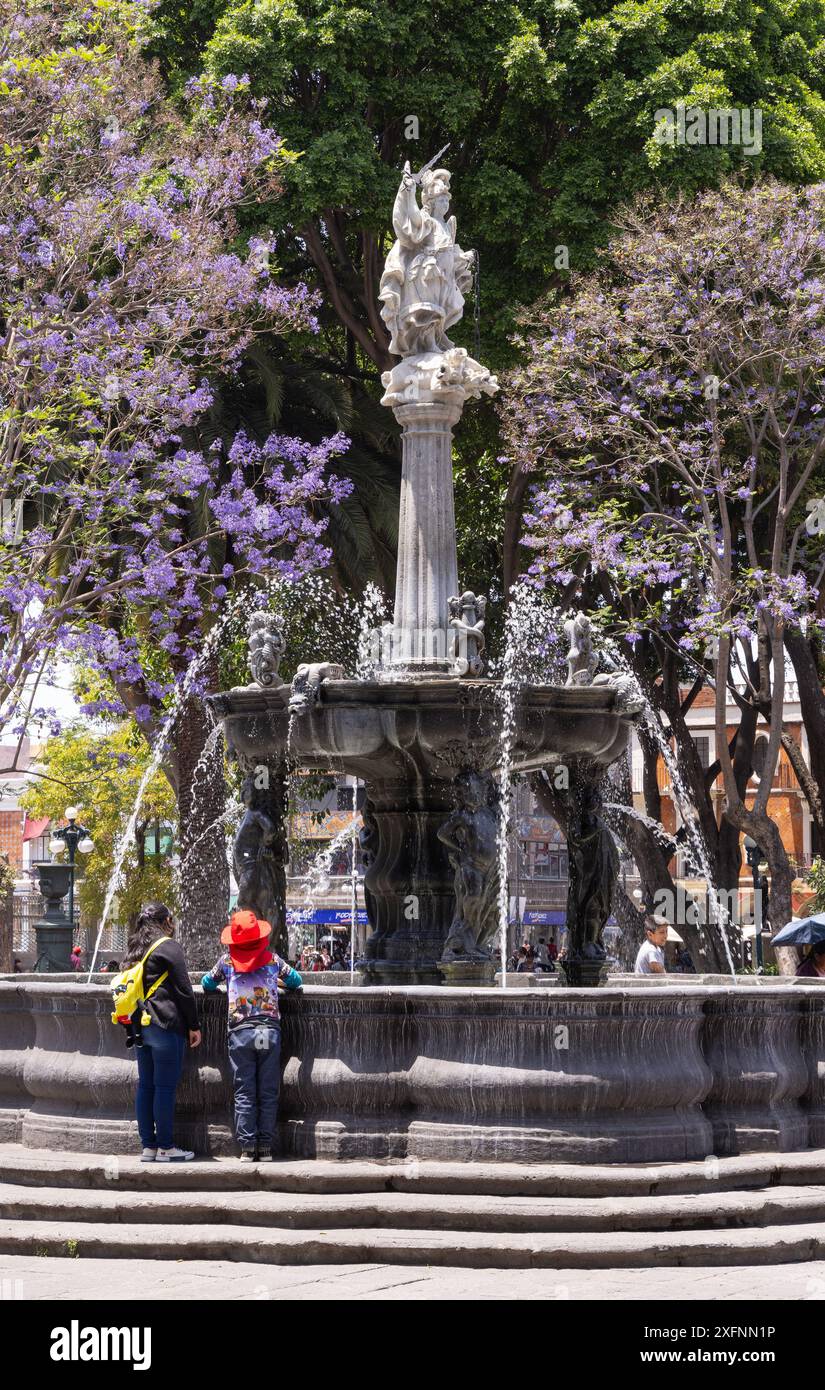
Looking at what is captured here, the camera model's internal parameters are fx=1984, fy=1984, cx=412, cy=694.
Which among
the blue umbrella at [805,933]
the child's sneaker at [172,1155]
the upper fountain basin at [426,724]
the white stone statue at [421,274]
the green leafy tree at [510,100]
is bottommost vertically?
the child's sneaker at [172,1155]

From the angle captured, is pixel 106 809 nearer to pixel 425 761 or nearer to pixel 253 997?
pixel 425 761

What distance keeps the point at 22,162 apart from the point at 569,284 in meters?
6.84

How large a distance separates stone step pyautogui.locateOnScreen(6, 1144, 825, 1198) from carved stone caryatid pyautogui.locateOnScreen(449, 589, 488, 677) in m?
3.73

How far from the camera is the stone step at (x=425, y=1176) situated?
811 centimetres

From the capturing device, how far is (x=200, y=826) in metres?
20.8

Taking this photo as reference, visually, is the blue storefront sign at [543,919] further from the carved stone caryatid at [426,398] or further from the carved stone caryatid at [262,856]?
the carved stone caryatid at [262,856]

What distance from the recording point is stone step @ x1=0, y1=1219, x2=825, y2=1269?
7379 mm

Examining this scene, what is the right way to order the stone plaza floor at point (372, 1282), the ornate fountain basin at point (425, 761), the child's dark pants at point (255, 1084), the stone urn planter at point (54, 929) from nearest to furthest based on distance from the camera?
the stone plaza floor at point (372, 1282), the child's dark pants at point (255, 1084), the ornate fountain basin at point (425, 761), the stone urn planter at point (54, 929)

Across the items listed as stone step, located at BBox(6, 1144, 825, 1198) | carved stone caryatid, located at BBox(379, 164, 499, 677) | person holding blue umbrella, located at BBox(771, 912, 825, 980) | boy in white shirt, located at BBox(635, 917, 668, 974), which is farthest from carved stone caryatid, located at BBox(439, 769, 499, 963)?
boy in white shirt, located at BBox(635, 917, 668, 974)

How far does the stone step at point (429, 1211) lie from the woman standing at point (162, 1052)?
1.45 ft

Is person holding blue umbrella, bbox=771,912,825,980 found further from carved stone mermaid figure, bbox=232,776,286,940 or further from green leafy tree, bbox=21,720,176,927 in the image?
green leafy tree, bbox=21,720,176,927

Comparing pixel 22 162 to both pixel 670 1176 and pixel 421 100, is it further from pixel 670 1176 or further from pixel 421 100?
pixel 670 1176

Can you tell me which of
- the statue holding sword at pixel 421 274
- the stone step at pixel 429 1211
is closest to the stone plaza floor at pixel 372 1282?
the stone step at pixel 429 1211

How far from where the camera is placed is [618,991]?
28.0 ft
